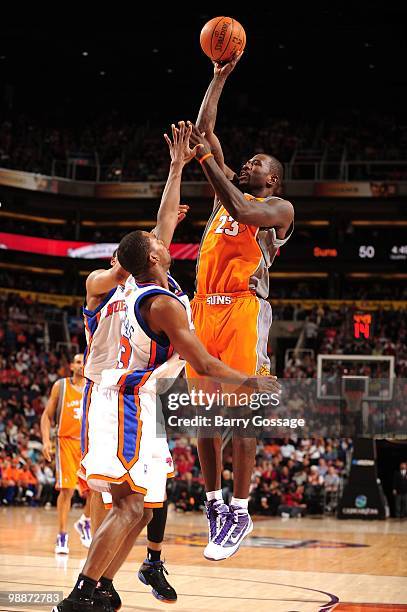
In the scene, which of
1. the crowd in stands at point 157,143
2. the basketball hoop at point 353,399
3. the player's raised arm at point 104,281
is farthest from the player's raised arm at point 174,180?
the crowd in stands at point 157,143

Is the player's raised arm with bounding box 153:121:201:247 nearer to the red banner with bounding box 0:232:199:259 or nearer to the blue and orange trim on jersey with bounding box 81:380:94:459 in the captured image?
the blue and orange trim on jersey with bounding box 81:380:94:459

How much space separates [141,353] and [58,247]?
2653 cm

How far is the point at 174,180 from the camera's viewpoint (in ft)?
20.9

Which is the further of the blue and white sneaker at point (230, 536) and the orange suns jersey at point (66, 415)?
the orange suns jersey at point (66, 415)

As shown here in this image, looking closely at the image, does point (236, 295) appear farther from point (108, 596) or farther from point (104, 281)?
point (108, 596)

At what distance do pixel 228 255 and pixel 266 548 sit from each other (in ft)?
21.7

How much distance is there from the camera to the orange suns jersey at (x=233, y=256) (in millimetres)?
6215

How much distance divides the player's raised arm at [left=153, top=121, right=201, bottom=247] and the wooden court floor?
113 inches

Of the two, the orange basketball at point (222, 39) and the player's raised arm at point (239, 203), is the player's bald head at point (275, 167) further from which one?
the orange basketball at point (222, 39)

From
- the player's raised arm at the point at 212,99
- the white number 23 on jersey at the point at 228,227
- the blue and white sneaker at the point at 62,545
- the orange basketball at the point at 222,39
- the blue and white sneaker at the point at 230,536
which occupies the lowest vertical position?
the blue and white sneaker at the point at 62,545

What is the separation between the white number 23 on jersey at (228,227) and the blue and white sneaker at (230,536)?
1807 millimetres

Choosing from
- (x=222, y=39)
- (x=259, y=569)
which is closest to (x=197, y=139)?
(x=222, y=39)

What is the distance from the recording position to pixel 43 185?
98.6 feet

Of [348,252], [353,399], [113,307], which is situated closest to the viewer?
[113,307]
